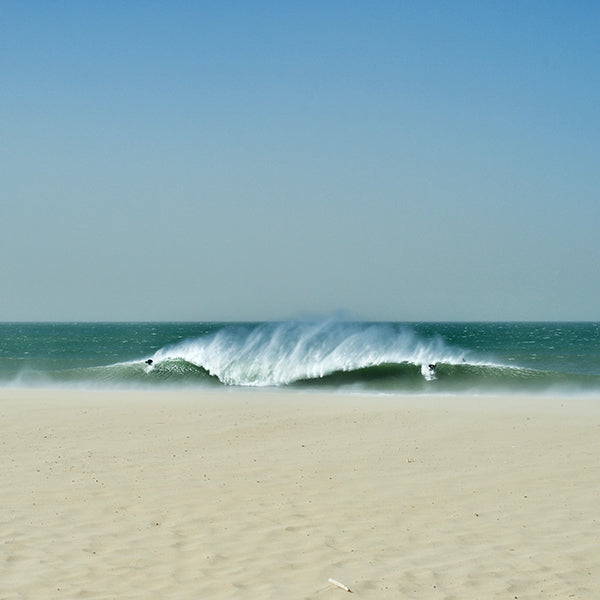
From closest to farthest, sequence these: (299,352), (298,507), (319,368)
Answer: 1. (298,507)
2. (319,368)
3. (299,352)

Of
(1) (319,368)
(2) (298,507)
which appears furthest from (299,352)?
(2) (298,507)

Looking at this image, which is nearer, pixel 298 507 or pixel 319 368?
pixel 298 507

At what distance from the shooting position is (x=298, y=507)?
8266mm

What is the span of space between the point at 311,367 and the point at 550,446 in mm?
19723

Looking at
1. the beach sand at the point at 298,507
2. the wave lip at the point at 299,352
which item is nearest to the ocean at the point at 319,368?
the wave lip at the point at 299,352

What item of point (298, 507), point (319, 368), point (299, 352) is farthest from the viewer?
point (299, 352)

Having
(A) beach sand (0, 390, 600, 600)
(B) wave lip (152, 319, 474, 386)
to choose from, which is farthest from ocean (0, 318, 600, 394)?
(A) beach sand (0, 390, 600, 600)

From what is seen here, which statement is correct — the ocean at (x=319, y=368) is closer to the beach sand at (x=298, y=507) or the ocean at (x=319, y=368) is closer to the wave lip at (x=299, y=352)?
the wave lip at (x=299, y=352)

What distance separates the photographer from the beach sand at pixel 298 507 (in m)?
6.07

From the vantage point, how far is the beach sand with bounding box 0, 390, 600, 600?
19.9ft

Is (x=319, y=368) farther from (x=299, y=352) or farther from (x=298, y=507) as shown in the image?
(x=298, y=507)

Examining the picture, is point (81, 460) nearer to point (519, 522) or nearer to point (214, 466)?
point (214, 466)

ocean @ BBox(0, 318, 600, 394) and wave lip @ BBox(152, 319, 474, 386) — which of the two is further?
wave lip @ BBox(152, 319, 474, 386)

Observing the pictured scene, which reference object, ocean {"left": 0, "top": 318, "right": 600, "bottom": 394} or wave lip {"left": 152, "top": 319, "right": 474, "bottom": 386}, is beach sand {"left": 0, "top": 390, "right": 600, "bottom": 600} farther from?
wave lip {"left": 152, "top": 319, "right": 474, "bottom": 386}
